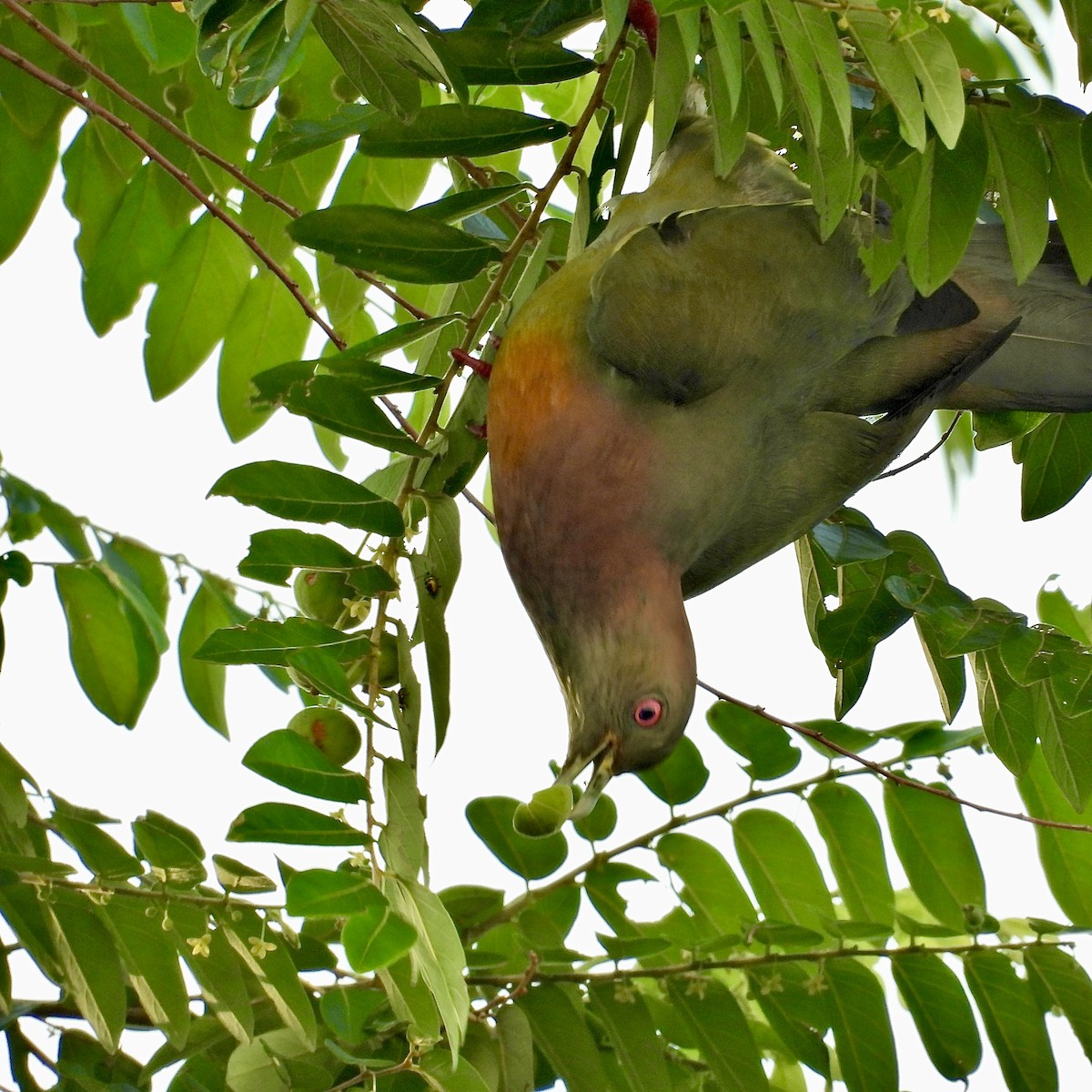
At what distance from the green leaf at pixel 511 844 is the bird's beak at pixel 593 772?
10.7 inches

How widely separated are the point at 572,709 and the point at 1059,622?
81 cm

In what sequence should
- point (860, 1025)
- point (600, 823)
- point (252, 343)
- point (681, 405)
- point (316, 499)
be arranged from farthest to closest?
point (252, 343) < point (600, 823) < point (860, 1025) < point (681, 405) < point (316, 499)

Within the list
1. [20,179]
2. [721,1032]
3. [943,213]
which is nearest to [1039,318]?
[943,213]

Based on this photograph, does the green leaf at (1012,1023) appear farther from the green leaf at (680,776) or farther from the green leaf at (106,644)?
the green leaf at (106,644)

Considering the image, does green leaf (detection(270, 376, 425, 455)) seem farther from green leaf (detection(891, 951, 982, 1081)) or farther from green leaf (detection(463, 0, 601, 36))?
green leaf (detection(891, 951, 982, 1081))

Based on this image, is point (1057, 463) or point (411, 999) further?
point (1057, 463)

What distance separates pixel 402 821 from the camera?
113 cm

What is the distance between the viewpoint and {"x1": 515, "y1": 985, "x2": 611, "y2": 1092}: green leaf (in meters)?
1.40

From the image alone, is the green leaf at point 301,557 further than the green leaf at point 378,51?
Yes

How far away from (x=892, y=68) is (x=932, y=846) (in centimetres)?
102

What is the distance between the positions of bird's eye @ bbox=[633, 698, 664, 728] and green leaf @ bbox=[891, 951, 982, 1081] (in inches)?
20.5

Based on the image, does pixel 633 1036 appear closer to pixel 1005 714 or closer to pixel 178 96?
pixel 1005 714

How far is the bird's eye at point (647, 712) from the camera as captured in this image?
1280 mm

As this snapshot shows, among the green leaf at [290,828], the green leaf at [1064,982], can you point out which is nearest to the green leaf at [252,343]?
the green leaf at [290,828]
